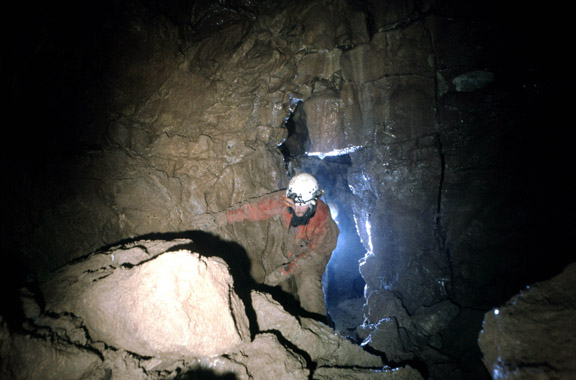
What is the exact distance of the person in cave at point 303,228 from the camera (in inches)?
162

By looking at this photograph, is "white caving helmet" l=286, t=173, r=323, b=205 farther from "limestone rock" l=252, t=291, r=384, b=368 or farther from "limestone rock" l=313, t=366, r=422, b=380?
"limestone rock" l=313, t=366, r=422, b=380

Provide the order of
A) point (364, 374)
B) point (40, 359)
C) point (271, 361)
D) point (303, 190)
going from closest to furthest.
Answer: point (40, 359), point (271, 361), point (364, 374), point (303, 190)

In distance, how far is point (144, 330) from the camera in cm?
168

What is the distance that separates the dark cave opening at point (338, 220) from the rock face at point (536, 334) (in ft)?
15.8

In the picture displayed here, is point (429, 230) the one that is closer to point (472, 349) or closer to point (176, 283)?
point (472, 349)

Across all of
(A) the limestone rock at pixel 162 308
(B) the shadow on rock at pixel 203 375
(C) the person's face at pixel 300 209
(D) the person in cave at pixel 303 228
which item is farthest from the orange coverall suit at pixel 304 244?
(B) the shadow on rock at pixel 203 375

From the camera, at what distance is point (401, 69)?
494cm

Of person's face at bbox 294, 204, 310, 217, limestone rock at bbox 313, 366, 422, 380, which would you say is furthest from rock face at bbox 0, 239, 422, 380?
person's face at bbox 294, 204, 310, 217

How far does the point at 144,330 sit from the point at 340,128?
5.02m

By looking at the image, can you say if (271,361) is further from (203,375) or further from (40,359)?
(40,359)

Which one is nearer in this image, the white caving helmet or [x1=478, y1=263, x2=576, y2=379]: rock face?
[x1=478, y1=263, x2=576, y2=379]: rock face

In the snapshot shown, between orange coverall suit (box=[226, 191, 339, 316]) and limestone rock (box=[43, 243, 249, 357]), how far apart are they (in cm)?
219

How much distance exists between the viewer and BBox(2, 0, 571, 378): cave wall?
318 cm

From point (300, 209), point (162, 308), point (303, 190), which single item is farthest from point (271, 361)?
point (303, 190)
